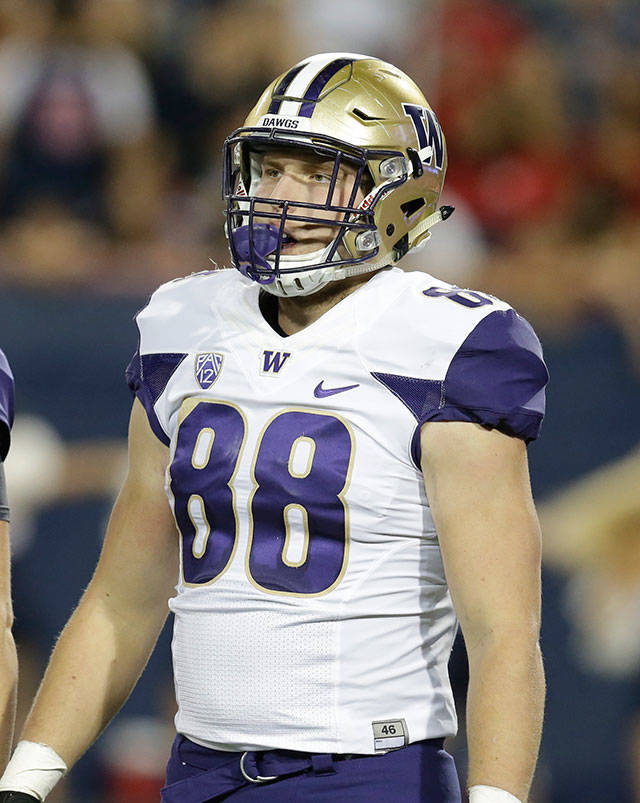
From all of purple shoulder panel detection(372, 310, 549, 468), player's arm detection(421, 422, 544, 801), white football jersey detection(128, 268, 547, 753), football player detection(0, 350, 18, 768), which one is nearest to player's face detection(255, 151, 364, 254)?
white football jersey detection(128, 268, 547, 753)

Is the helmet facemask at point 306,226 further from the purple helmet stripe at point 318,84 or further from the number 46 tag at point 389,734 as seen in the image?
the number 46 tag at point 389,734

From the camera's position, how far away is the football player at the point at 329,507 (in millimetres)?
2090

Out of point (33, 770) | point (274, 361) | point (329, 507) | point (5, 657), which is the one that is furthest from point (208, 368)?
point (33, 770)

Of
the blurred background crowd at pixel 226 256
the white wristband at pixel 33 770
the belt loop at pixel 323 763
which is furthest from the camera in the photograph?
the blurred background crowd at pixel 226 256

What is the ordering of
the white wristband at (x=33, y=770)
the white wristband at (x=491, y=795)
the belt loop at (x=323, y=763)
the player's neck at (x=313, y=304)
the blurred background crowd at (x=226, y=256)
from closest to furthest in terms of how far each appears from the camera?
the white wristband at (x=491, y=795), the belt loop at (x=323, y=763), the white wristband at (x=33, y=770), the player's neck at (x=313, y=304), the blurred background crowd at (x=226, y=256)

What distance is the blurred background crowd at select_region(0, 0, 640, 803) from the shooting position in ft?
14.7

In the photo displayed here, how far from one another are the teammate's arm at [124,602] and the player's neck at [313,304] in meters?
0.27

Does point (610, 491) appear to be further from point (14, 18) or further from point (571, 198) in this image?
point (14, 18)

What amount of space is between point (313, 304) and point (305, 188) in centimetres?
18

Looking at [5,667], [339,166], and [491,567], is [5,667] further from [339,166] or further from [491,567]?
[339,166]

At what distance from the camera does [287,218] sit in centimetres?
222

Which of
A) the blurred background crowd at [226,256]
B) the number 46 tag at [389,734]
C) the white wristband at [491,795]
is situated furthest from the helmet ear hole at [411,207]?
the blurred background crowd at [226,256]

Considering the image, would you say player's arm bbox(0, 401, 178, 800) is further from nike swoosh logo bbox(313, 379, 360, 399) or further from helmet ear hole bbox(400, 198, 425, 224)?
helmet ear hole bbox(400, 198, 425, 224)

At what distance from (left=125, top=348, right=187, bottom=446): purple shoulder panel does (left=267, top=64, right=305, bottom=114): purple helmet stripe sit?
399 millimetres
